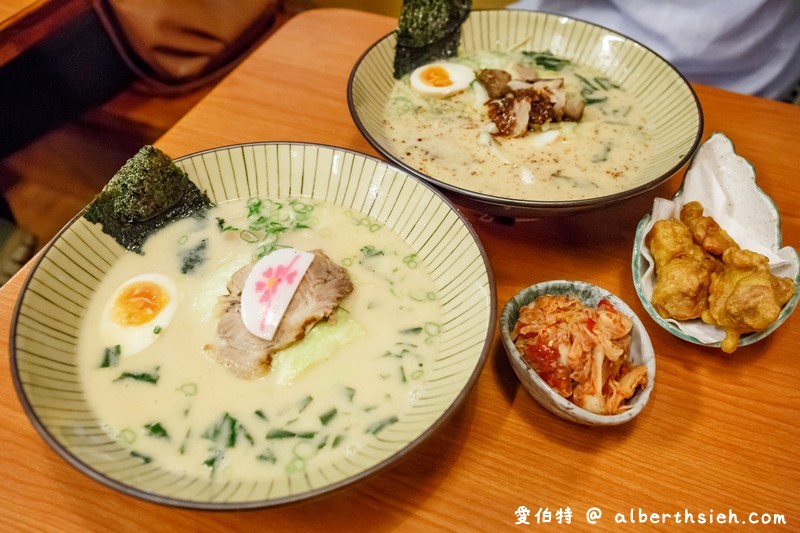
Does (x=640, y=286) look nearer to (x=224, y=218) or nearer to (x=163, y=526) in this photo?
(x=224, y=218)

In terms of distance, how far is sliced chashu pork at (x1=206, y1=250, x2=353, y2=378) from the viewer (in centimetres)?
133

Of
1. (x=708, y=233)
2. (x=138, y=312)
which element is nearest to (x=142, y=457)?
(x=138, y=312)

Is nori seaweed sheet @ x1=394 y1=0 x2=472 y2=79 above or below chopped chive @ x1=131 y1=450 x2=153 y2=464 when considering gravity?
above

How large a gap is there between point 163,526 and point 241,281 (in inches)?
22.5

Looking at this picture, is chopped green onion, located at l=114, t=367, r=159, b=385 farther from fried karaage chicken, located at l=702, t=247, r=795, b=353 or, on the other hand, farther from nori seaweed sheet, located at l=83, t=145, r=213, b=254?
fried karaage chicken, located at l=702, t=247, r=795, b=353

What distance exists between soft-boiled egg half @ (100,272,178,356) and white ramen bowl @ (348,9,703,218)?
0.74 meters

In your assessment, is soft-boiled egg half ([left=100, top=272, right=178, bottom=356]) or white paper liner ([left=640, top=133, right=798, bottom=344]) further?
white paper liner ([left=640, top=133, right=798, bottom=344])

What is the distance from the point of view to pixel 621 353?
1360 millimetres

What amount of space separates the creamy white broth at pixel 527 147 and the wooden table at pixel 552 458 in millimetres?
173

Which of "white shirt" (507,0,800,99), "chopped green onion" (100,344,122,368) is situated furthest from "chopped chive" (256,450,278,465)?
"white shirt" (507,0,800,99)

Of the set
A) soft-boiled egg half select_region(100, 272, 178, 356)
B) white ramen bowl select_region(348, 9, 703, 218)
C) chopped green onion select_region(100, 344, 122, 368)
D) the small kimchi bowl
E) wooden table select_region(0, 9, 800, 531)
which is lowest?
wooden table select_region(0, 9, 800, 531)

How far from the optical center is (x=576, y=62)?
259cm

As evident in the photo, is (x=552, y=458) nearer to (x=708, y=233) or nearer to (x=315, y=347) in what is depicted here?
(x=315, y=347)

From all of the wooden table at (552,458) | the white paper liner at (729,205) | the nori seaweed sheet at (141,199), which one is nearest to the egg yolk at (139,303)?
the nori seaweed sheet at (141,199)
